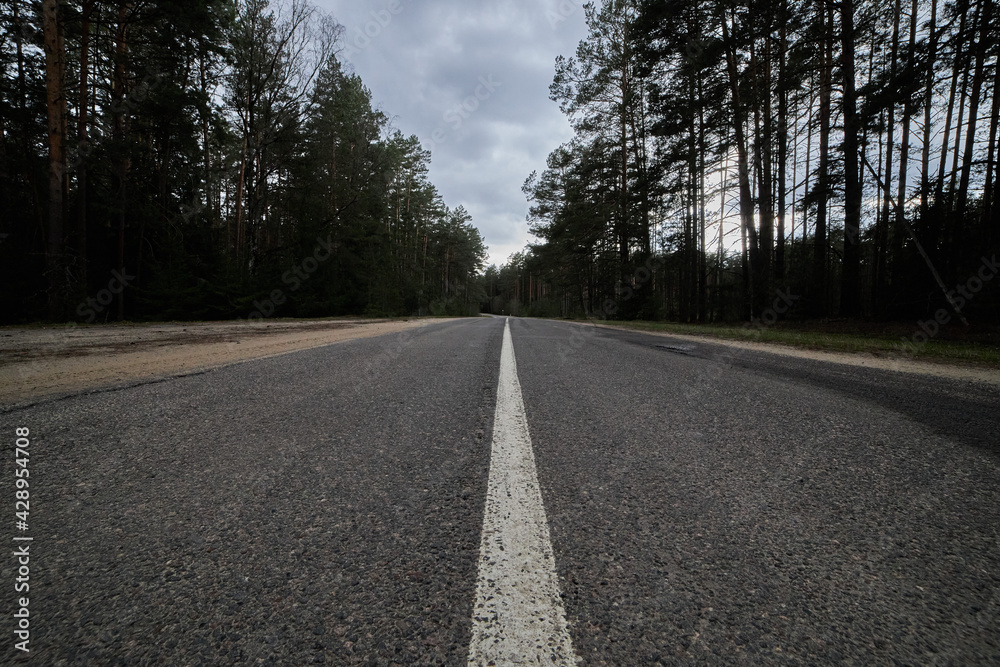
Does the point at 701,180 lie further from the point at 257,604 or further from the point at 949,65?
the point at 257,604

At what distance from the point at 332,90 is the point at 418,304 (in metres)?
21.2

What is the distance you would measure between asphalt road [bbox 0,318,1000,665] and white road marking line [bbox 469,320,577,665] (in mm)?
34

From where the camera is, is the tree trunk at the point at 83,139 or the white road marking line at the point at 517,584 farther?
the tree trunk at the point at 83,139

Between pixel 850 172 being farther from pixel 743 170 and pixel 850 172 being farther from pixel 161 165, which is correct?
pixel 161 165

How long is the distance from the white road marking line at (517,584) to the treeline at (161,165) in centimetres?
1324

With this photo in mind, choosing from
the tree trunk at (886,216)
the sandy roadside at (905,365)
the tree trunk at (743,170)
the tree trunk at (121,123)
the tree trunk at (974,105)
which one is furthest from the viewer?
the tree trunk at (743,170)

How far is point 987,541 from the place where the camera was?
116cm

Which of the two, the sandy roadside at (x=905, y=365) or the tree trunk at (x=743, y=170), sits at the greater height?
the tree trunk at (x=743, y=170)

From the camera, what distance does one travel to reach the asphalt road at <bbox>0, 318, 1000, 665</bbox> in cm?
76

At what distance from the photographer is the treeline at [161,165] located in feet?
35.7

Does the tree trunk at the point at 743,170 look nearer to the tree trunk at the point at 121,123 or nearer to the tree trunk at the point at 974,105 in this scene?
the tree trunk at the point at 974,105

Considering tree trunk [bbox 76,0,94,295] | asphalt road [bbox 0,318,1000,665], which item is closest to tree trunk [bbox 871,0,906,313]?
asphalt road [bbox 0,318,1000,665]

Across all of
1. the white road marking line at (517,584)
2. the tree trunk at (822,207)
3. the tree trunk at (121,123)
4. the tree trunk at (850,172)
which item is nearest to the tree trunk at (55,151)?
the tree trunk at (121,123)

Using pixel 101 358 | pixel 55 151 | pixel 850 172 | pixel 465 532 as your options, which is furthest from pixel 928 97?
pixel 55 151
